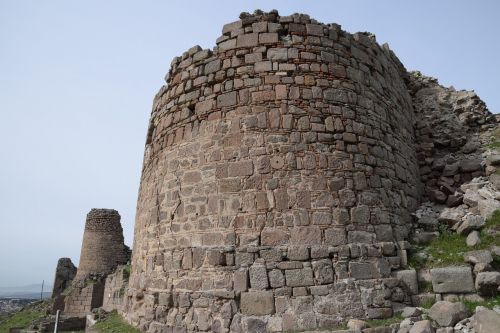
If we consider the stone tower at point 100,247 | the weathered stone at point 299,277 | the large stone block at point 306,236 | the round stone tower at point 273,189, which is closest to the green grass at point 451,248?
the round stone tower at point 273,189

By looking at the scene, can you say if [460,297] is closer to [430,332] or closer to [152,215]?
[430,332]

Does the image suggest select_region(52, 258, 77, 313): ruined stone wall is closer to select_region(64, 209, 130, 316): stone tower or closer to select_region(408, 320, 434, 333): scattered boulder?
select_region(64, 209, 130, 316): stone tower

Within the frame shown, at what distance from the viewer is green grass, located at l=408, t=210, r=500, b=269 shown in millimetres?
5414

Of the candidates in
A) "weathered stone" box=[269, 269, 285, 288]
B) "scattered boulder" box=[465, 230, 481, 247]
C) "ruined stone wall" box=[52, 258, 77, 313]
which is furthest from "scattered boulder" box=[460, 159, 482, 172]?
"ruined stone wall" box=[52, 258, 77, 313]

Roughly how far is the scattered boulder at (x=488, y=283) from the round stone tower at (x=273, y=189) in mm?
1016

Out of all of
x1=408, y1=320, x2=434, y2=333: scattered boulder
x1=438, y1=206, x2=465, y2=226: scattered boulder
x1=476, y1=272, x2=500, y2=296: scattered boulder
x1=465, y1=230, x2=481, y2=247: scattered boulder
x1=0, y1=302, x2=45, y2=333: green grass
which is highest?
x1=438, y1=206, x2=465, y2=226: scattered boulder

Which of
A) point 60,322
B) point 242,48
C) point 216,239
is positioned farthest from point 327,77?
point 60,322

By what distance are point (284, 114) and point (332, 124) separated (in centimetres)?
80

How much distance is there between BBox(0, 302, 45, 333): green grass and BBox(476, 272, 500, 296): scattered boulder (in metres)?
20.3

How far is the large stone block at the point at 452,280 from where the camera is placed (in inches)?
199

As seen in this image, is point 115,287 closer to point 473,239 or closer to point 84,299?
→ point 84,299

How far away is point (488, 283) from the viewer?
16.1 feet

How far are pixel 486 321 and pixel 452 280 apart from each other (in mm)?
898

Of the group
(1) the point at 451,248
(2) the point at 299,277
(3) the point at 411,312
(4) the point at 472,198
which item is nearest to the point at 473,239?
(1) the point at 451,248
